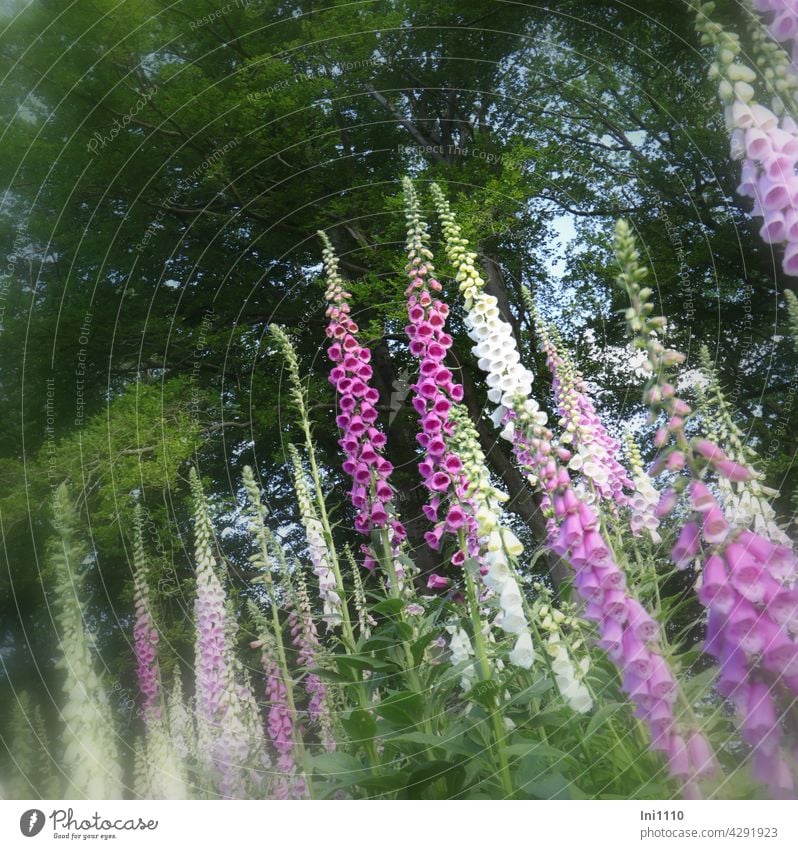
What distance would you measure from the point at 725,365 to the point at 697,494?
74.6 inches

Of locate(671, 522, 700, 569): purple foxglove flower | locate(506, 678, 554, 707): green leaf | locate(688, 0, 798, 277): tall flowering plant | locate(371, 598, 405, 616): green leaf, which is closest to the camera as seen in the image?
locate(671, 522, 700, 569): purple foxglove flower

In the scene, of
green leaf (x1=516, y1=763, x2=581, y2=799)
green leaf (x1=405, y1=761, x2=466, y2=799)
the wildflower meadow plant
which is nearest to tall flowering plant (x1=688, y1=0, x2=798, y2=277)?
the wildflower meadow plant

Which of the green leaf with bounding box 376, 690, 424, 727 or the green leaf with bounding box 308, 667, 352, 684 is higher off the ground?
the green leaf with bounding box 308, 667, 352, 684

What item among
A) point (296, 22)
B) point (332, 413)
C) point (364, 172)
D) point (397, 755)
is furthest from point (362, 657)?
point (296, 22)

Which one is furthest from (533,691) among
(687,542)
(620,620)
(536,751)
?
(687,542)

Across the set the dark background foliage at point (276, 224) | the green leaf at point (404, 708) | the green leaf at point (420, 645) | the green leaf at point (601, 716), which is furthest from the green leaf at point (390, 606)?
the dark background foliage at point (276, 224)

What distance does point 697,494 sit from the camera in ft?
7.92

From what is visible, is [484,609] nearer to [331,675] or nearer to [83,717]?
[331,675]

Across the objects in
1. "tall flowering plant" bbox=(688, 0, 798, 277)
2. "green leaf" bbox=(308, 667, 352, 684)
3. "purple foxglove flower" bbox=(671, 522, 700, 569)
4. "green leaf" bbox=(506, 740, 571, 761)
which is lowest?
"green leaf" bbox=(506, 740, 571, 761)

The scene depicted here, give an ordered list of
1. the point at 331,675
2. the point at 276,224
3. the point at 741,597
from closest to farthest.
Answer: the point at 741,597, the point at 331,675, the point at 276,224

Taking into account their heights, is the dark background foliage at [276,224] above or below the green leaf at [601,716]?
above

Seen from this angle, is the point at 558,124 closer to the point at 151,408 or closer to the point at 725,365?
the point at 725,365

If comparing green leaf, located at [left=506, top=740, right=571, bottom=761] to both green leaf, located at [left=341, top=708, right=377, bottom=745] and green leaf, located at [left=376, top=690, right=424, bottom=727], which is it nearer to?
green leaf, located at [left=376, top=690, right=424, bottom=727]

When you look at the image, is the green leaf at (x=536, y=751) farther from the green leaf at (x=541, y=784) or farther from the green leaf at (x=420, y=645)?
the green leaf at (x=420, y=645)
